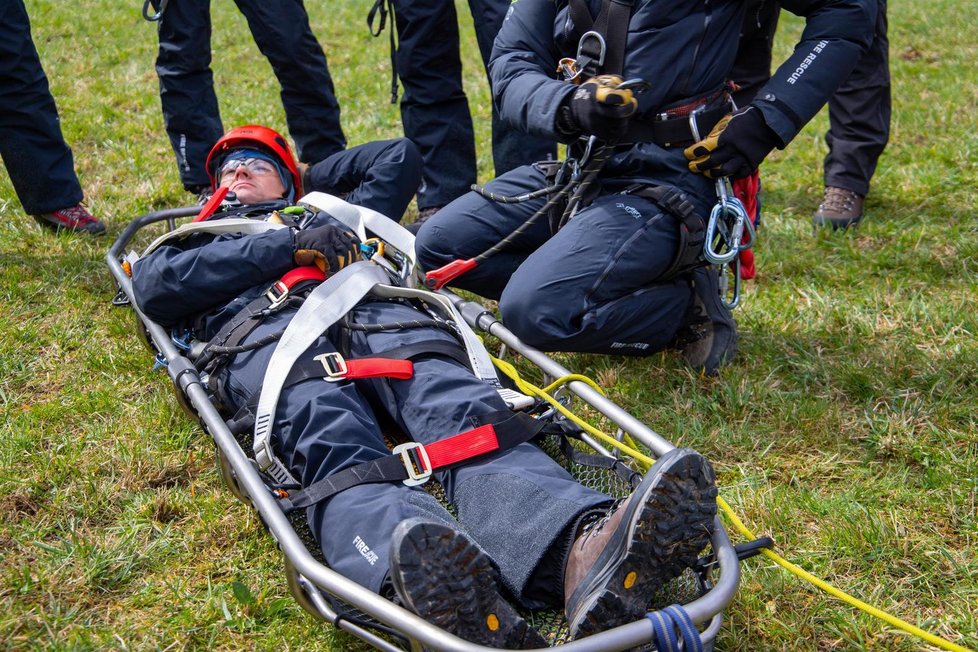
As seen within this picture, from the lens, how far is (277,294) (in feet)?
11.3

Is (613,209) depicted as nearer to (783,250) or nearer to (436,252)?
(436,252)

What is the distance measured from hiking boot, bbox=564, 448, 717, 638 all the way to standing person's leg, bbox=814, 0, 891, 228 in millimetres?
3673

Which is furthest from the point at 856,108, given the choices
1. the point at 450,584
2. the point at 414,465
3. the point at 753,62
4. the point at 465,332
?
the point at 450,584

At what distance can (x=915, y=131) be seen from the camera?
6859 millimetres

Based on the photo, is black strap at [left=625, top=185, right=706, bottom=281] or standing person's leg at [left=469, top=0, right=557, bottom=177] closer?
black strap at [left=625, top=185, right=706, bottom=281]

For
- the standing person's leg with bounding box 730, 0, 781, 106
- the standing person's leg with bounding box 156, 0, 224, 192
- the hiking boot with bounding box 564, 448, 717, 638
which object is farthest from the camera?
the standing person's leg with bounding box 156, 0, 224, 192

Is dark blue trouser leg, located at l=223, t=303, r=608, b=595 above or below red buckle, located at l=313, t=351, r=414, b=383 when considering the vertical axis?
below

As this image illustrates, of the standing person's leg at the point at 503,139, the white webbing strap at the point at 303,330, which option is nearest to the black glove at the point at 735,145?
the white webbing strap at the point at 303,330

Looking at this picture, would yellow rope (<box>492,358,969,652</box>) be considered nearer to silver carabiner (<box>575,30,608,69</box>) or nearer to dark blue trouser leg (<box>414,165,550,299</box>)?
dark blue trouser leg (<box>414,165,550,299</box>)

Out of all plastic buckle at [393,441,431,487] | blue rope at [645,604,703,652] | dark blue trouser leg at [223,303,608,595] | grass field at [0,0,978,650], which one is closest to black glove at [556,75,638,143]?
dark blue trouser leg at [223,303,608,595]

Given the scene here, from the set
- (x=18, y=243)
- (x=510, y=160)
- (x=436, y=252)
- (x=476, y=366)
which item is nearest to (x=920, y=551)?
(x=476, y=366)

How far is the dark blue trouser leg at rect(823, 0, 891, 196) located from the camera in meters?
5.35

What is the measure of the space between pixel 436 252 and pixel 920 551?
2.39 metres

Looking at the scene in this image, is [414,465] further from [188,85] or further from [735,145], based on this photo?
[188,85]
